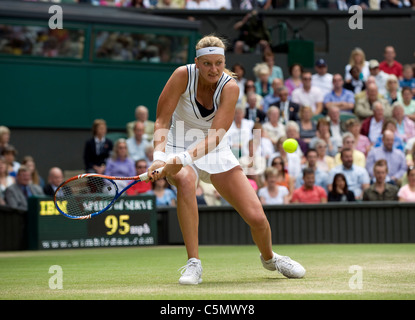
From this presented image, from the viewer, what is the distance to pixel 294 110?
15156mm

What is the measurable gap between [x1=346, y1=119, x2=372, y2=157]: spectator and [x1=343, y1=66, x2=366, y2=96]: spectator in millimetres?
1963

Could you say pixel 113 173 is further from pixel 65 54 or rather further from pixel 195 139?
pixel 195 139

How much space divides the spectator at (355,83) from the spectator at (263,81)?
1545 millimetres

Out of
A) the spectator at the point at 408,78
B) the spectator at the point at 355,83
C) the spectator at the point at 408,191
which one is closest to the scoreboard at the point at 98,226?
the spectator at the point at 408,191

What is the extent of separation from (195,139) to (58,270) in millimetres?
2362

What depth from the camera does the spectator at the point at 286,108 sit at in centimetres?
1512

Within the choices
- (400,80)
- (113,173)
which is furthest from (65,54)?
(400,80)

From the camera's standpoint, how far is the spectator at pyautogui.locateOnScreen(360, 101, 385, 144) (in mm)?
14641

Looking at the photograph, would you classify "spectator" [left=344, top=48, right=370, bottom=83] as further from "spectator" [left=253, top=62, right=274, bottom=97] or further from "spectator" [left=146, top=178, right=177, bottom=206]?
"spectator" [left=146, top=178, right=177, bottom=206]

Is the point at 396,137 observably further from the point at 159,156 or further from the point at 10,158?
the point at 159,156

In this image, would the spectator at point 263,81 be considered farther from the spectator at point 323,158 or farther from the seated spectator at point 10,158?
the seated spectator at point 10,158

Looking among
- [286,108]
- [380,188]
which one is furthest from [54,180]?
[380,188]

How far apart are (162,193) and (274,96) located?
3469 millimetres

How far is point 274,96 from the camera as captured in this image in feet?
51.0
